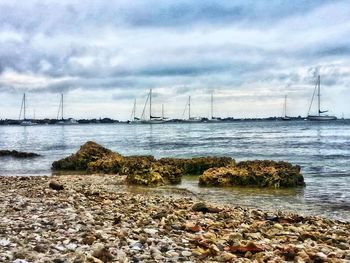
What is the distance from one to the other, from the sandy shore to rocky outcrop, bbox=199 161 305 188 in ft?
25.1

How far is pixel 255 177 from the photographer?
20812 mm

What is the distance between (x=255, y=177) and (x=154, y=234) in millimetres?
12776

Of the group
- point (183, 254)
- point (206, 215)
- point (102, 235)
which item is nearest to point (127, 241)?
point (102, 235)

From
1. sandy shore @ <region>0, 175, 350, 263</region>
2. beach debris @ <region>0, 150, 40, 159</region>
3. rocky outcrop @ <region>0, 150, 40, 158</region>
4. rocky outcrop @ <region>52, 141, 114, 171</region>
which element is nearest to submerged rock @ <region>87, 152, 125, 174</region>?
rocky outcrop @ <region>52, 141, 114, 171</region>

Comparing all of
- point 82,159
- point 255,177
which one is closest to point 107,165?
point 82,159

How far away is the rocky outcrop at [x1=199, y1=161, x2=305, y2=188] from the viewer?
67.0ft

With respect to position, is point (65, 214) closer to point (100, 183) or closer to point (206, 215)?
point (206, 215)

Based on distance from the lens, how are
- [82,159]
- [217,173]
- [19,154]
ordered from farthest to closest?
[19,154] → [82,159] → [217,173]

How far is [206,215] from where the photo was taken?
1149 cm

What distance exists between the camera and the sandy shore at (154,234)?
7.29 m

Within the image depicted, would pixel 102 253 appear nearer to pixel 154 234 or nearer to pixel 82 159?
pixel 154 234

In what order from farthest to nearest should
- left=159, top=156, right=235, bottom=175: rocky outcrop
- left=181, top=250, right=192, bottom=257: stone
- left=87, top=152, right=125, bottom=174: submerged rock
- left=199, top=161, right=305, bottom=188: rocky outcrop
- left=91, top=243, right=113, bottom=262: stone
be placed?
left=87, top=152, right=125, bottom=174: submerged rock < left=159, top=156, right=235, bottom=175: rocky outcrop < left=199, top=161, right=305, bottom=188: rocky outcrop < left=181, top=250, right=192, bottom=257: stone < left=91, top=243, right=113, bottom=262: stone

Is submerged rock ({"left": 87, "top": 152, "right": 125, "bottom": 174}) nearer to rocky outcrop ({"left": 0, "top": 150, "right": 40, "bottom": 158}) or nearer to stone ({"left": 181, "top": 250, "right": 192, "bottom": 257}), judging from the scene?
rocky outcrop ({"left": 0, "top": 150, "right": 40, "bottom": 158})

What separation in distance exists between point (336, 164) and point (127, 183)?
16.8m
